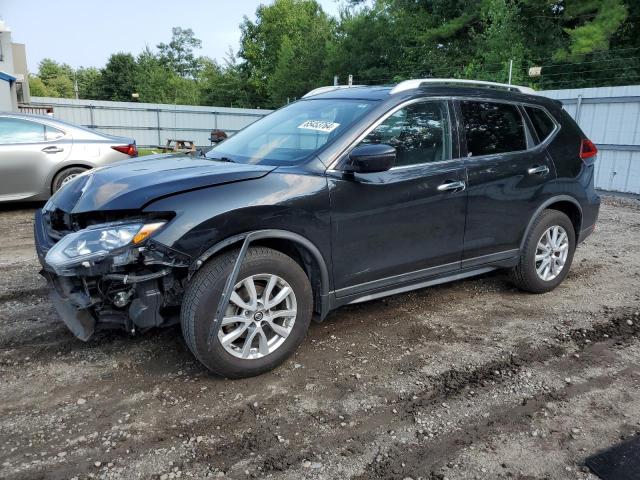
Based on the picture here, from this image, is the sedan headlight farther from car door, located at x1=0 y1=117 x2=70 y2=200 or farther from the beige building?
the beige building

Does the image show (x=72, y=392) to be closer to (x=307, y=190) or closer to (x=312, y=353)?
(x=312, y=353)

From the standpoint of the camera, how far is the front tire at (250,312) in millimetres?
2887

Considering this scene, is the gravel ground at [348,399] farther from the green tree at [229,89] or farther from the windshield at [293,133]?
the green tree at [229,89]

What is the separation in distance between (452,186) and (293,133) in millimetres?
1266

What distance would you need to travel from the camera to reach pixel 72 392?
2988mm

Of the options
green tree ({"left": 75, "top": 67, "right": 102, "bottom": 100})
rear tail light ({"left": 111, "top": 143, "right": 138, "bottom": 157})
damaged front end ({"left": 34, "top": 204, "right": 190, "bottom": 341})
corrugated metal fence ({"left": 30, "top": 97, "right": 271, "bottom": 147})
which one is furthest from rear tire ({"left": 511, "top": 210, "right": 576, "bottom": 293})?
green tree ({"left": 75, "top": 67, "right": 102, "bottom": 100})

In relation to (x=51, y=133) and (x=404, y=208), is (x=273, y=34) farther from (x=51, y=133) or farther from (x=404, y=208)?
(x=404, y=208)

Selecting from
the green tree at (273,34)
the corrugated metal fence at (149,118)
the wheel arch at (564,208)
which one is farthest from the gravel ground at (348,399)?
the green tree at (273,34)

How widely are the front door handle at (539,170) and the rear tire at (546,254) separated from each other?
374 mm

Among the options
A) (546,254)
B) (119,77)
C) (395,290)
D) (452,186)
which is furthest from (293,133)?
(119,77)

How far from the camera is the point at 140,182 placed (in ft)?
9.93

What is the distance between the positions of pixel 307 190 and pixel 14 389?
212cm

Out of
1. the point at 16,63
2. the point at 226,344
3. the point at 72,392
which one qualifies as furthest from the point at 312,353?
the point at 16,63

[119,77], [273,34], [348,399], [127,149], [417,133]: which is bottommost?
[348,399]
